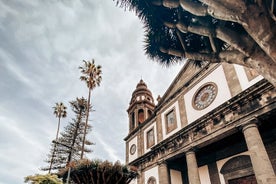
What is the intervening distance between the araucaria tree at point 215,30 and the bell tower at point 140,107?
1617 centimetres

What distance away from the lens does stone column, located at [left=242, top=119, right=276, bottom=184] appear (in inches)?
293

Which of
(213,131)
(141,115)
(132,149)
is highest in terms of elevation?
(141,115)

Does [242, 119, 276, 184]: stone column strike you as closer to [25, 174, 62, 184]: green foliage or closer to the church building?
the church building

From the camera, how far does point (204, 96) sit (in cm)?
1255

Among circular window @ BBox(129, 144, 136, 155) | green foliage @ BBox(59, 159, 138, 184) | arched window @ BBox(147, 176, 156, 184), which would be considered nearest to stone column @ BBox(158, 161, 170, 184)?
arched window @ BBox(147, 176, 156, 184)

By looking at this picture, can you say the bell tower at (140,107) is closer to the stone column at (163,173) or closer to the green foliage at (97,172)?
the stone column at (163,173)

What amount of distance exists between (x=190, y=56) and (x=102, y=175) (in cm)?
359

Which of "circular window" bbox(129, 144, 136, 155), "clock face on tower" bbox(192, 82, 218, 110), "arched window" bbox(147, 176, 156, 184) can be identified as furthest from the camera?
"circular window" bbox(129, 144, 136, 155)

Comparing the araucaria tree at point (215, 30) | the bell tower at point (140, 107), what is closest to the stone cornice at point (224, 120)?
the araucaria tree at point (215, 30)

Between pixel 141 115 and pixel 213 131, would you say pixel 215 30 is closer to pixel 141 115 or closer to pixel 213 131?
pixel 213 131

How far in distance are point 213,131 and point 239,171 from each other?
280 centimetres

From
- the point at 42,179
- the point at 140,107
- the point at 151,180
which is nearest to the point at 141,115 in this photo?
the point at 140,107

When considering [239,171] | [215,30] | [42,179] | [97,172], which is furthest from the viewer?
[239,171]

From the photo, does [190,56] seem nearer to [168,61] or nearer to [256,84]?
[168,61]
